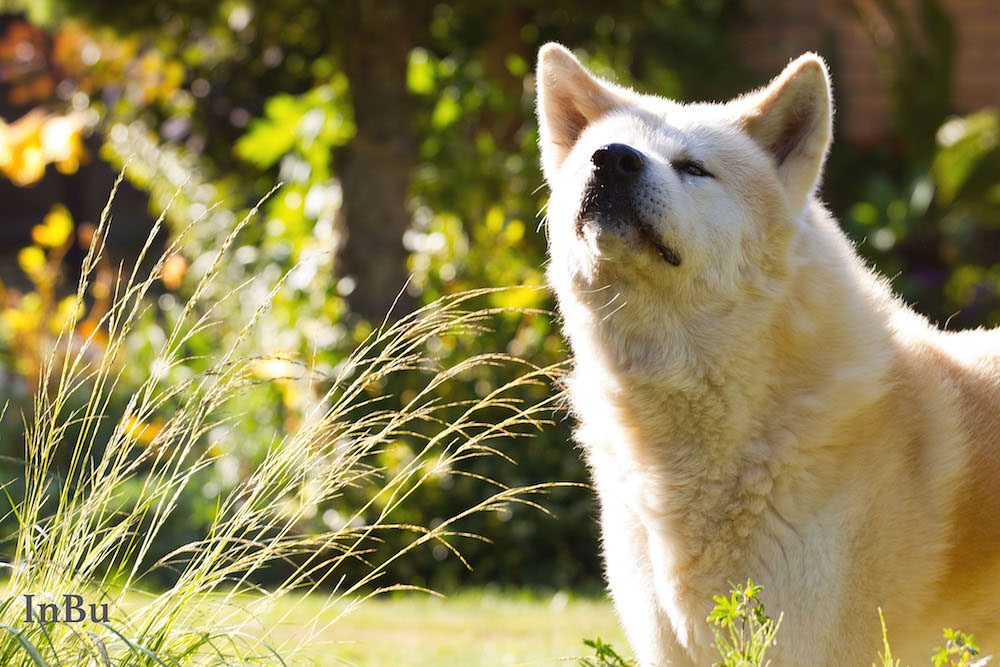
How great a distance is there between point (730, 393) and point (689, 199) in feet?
1.52

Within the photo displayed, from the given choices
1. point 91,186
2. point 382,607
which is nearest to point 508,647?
point 382,607

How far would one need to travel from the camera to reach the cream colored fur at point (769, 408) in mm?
2402

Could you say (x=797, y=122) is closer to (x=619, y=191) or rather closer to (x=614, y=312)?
(x=619, y=191)

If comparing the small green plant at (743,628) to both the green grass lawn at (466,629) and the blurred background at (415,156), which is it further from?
the blurred background at (415,156)

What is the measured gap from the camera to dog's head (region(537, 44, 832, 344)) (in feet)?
8.54

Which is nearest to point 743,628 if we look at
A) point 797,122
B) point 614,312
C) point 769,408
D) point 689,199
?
point 769,408

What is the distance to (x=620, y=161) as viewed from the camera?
8.49ft

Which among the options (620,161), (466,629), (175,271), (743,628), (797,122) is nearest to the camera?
(743,628)

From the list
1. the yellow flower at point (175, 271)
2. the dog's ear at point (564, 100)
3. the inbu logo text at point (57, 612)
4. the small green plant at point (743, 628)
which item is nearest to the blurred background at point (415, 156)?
the yellow flower at point (175, 271)

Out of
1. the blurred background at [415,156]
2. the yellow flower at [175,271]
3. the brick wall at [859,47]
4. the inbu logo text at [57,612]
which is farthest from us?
the brick wall at [859,47]

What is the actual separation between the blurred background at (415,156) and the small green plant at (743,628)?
2.07 meters

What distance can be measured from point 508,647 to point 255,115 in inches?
202

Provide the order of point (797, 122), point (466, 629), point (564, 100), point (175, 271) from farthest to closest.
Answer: point (175, 271) < point (466, 629) < point (564, 100) < point (797, 122)

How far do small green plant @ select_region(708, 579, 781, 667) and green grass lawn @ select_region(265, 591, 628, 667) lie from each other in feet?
5.52
